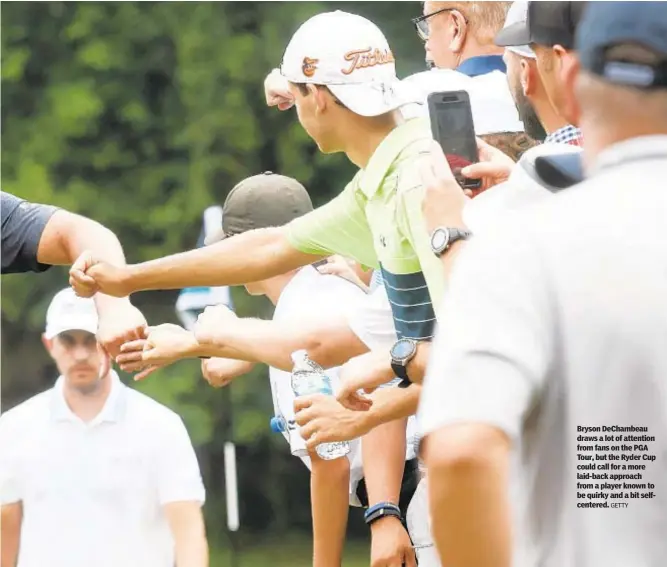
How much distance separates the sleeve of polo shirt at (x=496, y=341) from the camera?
1058 millimetres

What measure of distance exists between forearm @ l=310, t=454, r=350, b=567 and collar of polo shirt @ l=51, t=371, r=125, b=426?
30.9 inches

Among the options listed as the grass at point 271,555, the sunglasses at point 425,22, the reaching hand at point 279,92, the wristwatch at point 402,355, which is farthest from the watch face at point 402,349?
the grass at point 271,555

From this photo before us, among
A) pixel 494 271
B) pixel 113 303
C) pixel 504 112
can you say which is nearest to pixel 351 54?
pixel 504 112

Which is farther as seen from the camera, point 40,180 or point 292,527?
point 292,527

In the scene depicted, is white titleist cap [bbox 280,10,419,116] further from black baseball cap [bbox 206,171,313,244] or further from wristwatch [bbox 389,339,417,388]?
black baseball cap [bbox 206,171,313,244]

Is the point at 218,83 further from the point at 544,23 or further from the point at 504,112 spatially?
the point at 544,23

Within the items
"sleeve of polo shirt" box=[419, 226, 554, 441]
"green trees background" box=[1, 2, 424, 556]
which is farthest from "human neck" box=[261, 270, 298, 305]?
"sleeve of polo shirt" box=[419, 226, 554, 441]

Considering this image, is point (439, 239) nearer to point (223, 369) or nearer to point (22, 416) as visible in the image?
point (223, 369)

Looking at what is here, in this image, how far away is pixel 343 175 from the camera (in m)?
4.06

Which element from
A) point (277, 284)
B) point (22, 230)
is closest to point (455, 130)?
point (277, 284)

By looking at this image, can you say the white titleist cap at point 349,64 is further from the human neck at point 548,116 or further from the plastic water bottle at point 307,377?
the plastic water bottle at point 307,377

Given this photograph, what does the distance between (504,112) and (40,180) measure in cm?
175

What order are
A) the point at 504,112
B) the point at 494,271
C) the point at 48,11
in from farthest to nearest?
the point at 48,11, the point at 504,112, the point at 494,271

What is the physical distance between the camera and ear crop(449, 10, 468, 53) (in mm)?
2756
